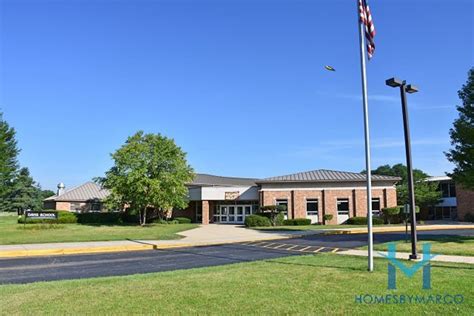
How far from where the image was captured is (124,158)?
37.9 meters

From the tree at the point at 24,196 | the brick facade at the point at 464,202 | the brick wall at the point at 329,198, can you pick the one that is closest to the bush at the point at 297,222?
the brick wall at the point at 329,198

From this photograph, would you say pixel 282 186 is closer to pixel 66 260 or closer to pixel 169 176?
pixel 169 176

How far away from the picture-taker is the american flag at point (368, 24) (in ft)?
36.5

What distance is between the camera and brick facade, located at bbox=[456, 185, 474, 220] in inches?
1807

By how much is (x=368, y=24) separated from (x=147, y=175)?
29.6 m

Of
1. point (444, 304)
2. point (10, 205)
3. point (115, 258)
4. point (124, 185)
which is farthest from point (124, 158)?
point (10, 205)

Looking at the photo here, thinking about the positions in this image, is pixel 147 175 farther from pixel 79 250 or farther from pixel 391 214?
pixel 391 214

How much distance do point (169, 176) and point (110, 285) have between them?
29.0m

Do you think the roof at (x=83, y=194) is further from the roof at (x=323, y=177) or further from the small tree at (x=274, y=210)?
the small tree at (x=274, y=210)

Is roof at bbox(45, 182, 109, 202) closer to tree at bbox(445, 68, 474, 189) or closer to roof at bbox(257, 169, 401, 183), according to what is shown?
roof at bbox(257, 169, 401, 183)

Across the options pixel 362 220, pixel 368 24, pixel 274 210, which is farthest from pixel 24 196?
pixel 368 24

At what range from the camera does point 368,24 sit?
37.2 ft

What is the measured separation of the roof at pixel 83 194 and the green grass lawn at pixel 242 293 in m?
49.1

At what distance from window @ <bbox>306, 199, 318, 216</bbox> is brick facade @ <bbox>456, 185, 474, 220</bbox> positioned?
16.5 metres
